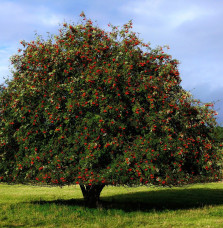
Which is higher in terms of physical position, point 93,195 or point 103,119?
point 103,119

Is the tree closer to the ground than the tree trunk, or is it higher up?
higher up

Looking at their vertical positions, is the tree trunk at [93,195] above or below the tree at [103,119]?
below

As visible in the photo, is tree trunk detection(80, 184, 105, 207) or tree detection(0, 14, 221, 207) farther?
tree trunk detection(80, 184, 105, 207)

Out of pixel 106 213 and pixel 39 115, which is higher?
pixel 39 115

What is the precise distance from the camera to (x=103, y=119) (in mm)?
14992

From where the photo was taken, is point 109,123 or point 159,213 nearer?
point 109,123

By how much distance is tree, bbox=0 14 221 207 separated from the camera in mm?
14984

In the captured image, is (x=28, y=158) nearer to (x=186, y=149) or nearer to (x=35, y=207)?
(x=35, y=207)

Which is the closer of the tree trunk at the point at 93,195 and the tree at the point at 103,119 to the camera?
the tree at the point at 103,119

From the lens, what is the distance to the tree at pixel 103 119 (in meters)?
15.0

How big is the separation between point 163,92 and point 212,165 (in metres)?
4.90

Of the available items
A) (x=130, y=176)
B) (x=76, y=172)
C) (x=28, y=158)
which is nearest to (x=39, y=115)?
(x=28, y=158)

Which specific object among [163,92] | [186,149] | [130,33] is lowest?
[186,149]

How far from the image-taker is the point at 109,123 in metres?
14.7
